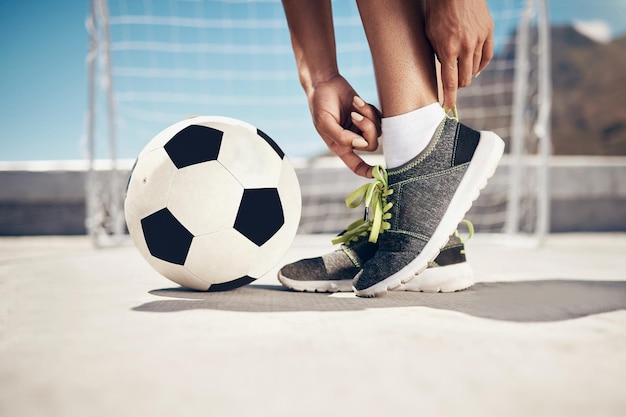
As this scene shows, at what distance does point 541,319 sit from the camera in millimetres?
949

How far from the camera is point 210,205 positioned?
1205mm

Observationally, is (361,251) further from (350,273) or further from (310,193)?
(310,193)

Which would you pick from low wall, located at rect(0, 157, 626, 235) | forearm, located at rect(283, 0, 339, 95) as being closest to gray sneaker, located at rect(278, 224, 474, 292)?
forearm, located at rect(283, 0, 339, 95)

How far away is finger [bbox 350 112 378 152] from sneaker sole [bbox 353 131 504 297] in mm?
260

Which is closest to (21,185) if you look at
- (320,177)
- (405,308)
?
(320,177)

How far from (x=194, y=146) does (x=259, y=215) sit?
0.23m

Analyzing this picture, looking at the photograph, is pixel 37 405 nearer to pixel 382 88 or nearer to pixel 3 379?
pixel 3 379

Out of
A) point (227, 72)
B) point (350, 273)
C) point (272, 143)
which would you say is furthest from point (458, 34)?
point (227, 72)

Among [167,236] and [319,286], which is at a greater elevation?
[167,236]

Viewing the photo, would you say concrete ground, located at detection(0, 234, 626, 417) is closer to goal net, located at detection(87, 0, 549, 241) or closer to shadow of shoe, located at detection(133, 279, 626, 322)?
shadow of shoe, located at detection(133, 279, 626, 322)

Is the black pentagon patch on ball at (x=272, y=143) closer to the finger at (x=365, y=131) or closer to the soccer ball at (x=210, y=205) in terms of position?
the soccer ball at (x=210, y=205)

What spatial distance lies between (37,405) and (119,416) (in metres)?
0.10

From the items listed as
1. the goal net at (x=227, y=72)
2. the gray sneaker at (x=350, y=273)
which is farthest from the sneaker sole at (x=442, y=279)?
the goal net at (x=227, y=72)

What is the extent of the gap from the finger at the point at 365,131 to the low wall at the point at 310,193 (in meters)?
2.99
